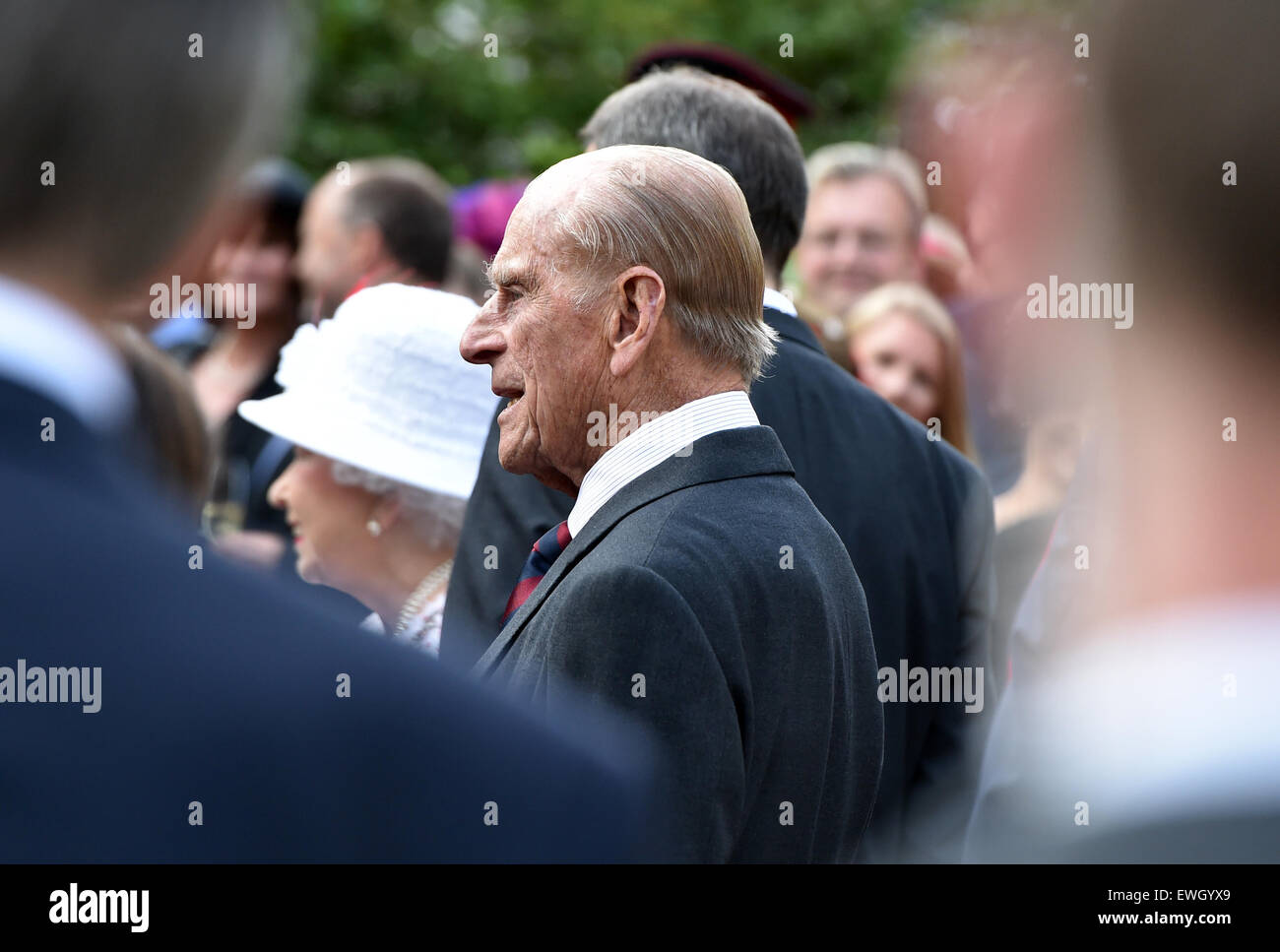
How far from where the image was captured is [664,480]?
2285 mm

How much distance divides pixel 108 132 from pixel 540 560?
1.74 metres

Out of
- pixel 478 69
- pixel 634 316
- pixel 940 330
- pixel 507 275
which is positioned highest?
pixel 478 69

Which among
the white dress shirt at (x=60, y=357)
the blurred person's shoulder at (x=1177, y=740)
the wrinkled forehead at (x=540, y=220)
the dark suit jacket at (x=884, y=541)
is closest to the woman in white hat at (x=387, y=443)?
the dark suit jacket at (x=884, y=541)

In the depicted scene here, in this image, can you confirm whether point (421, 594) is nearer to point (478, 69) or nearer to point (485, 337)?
point (485, 337)

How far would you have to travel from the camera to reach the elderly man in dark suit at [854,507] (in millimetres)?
2936

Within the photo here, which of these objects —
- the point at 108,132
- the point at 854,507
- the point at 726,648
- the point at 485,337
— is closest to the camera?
the point at 108,132

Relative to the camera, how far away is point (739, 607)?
84.3 inches

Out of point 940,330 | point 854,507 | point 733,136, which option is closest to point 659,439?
point 854,507

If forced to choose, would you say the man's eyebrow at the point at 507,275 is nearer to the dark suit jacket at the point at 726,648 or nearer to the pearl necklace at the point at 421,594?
the dark suit jacket at the point at 726,648

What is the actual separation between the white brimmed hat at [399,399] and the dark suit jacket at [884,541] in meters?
0.53

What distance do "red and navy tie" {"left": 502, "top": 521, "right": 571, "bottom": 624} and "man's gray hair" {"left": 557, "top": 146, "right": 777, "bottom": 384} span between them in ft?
1.37

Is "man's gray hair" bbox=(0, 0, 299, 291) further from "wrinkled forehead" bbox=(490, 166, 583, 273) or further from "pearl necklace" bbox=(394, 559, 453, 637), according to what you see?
"pearl necklace" bbox=(394, 559, 453, 637)

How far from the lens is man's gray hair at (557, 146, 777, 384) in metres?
2.39

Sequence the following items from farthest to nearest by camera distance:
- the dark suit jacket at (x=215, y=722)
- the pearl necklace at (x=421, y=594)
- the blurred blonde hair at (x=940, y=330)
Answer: the blurred blonde hair at (x=940, y=330) → the pearl necklace at (x=421, y=594) → the dark suit jacket at (x=215, y=722)
